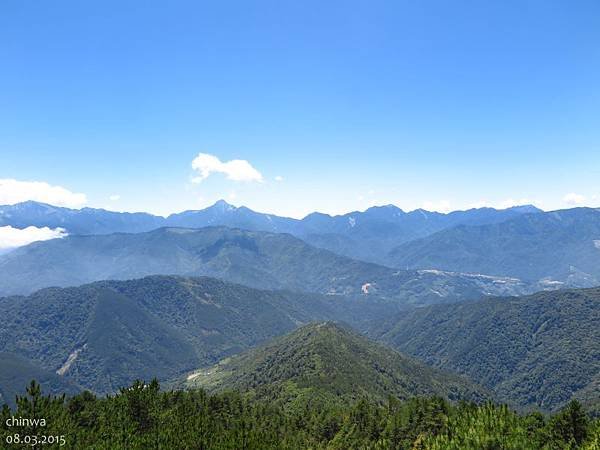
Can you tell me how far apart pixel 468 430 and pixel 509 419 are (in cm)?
1086

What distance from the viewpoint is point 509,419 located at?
295 feet

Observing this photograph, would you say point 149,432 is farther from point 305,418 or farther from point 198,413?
point 305,418

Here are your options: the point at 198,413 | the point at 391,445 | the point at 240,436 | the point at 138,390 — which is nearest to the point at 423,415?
the point at 391,445

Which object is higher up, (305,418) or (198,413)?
(198,413)

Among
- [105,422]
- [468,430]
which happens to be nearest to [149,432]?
[105,422]

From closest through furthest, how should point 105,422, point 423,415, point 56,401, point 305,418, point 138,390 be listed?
point 56,401, point 105,422, point 138,390, point 423,415, point 305,418

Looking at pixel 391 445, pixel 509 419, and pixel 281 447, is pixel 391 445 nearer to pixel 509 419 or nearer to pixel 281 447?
pixel 281 447

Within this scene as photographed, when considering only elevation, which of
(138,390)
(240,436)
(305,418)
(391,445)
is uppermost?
(138,390)

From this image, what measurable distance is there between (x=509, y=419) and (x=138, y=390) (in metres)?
99.3

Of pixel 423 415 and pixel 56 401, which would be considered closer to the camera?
pixel 56 401

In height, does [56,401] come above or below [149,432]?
above

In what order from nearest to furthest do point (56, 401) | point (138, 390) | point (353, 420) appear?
point (56, 401) → point (138, 390) → point (353, 420)

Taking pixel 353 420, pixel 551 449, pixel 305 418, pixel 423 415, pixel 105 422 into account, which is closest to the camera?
pixel 551 449

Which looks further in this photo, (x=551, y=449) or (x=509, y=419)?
(x=551, y=449)
